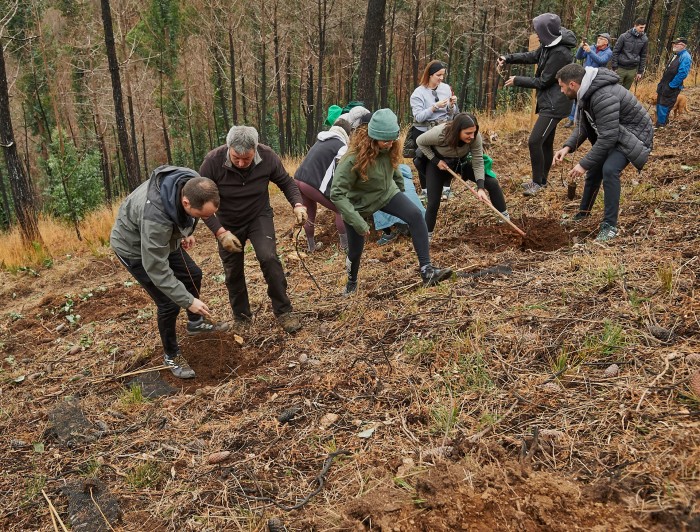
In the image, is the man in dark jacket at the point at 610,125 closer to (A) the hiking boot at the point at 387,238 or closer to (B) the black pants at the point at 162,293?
(A) the hiking boot at the point at 387,238

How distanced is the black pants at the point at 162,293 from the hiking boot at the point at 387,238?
2.87m

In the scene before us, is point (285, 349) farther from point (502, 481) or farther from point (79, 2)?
point (79, 2)

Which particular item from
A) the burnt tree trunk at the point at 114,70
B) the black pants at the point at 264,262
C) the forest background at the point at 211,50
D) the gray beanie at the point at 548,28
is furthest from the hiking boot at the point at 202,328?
the forest background at the point at 211,50

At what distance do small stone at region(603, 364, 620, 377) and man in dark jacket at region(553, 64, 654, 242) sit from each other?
2.27 meters

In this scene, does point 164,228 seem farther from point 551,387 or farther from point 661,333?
point 661,333

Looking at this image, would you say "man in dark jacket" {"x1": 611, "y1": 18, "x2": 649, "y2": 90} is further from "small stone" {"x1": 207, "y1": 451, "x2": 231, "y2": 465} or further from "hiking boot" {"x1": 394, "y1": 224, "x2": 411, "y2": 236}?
"small stone" {"x1": 207, "y1": 451, "x2": 231, "y2": 465}

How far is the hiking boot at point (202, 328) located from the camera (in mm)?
4570

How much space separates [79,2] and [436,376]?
104 ft

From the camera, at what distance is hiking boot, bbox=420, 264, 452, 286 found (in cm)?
431

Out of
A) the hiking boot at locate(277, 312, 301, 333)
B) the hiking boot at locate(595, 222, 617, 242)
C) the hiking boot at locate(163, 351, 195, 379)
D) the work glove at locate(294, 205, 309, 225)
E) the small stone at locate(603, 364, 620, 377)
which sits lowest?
the hiking boot at locate(163, 351, 195, 379)

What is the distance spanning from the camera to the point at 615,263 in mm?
3801

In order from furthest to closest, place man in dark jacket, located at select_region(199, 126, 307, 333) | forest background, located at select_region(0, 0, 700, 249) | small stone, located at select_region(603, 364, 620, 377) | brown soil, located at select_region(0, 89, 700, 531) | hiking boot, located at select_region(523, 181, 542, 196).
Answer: forest background, located at select_region(0, 0, 700, 249), hiking boot, located at select_region(523, 181, 542, 196), man in dark jacket, located at select_region(199, 126, 307, 333), small stone, located at select_region(603, 364, 620, 377), brown soil, located at select_region(0, 89, 700, 531)

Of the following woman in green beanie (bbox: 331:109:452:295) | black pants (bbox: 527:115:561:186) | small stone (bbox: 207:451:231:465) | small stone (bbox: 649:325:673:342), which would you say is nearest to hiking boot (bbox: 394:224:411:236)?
black pants (bbox: 527:115:561:186)

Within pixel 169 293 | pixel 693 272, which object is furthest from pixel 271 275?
pixel 693 272
